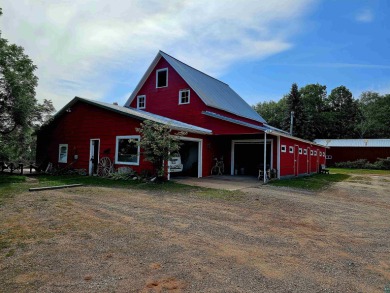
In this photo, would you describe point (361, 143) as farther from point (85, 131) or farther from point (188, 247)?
point (188, 247)

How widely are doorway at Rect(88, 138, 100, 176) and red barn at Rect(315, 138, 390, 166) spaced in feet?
97.4

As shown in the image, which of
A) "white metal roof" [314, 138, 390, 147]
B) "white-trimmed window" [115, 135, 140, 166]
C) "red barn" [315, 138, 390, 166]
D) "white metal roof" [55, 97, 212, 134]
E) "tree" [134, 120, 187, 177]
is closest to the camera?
"tree" [134, 120, 187, 177]

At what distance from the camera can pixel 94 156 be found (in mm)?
15500

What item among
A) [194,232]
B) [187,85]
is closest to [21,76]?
[187,85]

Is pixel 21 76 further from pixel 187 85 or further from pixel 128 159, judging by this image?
pixel 187 85

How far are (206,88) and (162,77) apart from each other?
3.18m

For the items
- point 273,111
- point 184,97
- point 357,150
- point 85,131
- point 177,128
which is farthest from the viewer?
point 273,111

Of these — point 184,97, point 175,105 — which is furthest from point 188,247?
point 175,105

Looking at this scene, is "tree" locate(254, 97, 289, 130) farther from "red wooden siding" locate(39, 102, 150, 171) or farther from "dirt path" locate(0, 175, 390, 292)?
"dirt path" locate(0, 175, 390, 292)

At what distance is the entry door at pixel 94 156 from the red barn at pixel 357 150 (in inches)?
1169

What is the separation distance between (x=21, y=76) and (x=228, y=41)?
443 inches

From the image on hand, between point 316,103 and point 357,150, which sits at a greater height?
point 316,103

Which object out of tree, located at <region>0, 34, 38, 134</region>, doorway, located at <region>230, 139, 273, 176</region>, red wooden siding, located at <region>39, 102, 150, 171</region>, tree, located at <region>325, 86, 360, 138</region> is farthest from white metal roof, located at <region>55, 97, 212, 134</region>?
tree, located at <region>325, 86, 360, 138</region>

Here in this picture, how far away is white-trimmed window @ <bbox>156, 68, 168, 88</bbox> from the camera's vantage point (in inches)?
745
